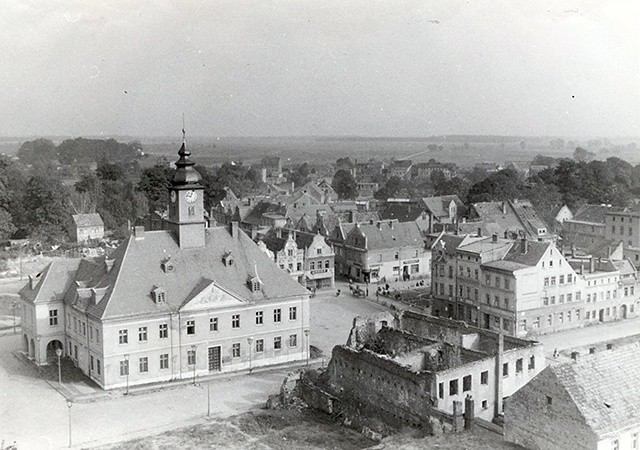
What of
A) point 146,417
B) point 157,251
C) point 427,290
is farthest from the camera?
point 427,290

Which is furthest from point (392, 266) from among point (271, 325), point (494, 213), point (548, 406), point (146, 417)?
point (548, 406)

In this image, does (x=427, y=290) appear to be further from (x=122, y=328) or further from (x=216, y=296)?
(x=122, y=328)

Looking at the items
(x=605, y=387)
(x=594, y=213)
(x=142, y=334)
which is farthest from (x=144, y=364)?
(x=594, y=213)

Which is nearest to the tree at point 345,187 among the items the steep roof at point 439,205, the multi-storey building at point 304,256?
the steep roof at point 439,205

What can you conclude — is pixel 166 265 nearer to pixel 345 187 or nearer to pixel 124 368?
pixel 124 368

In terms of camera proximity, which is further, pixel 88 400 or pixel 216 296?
pixel 216 296

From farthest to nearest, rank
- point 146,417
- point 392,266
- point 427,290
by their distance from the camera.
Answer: point 392,266 < point 427,290 < point 146,417

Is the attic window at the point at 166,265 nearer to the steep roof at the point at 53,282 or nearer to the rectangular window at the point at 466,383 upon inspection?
the steep roof at the point at 53,282
